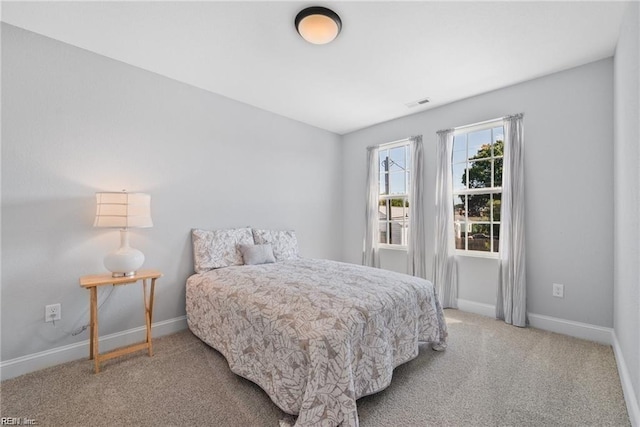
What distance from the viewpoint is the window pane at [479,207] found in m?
3.28

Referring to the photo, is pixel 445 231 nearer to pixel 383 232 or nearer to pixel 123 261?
pixel 383 232

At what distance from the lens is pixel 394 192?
Result: 13.8ft

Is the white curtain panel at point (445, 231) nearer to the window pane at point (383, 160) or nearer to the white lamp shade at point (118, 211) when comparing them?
the window pane at point (383, 160)

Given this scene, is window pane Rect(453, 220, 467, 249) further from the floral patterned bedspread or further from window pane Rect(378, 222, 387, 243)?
the floral patterned bedspread

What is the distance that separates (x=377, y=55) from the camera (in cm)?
245

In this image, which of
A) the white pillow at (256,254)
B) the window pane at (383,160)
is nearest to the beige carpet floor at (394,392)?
the white pillow at (256,254)

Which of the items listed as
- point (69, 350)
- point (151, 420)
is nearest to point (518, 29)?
point (151, 420)

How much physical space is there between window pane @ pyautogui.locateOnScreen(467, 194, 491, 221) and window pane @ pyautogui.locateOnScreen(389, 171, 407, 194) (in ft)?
3.03

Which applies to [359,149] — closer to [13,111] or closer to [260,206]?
[260,206]

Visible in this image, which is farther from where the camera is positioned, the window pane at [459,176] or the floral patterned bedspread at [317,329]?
the window pane at [459,176]

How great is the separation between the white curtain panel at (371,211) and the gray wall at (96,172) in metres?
1.63

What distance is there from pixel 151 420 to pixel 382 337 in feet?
Result: 4.61

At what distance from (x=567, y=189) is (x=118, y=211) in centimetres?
403

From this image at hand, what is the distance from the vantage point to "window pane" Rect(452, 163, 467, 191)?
3.45 metres
